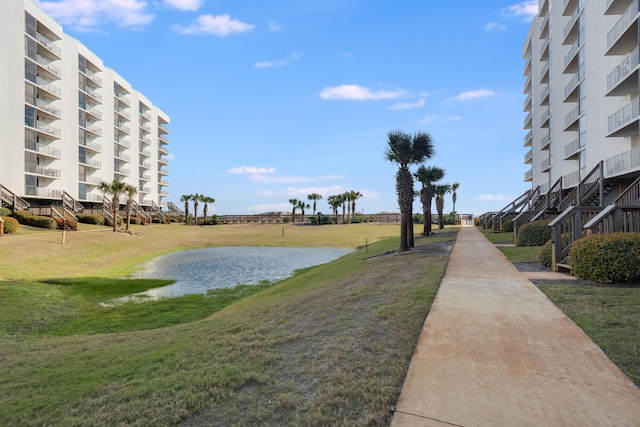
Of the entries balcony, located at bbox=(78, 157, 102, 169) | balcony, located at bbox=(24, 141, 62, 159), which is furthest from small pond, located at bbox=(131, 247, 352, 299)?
balcony, located at bbox=(78, 157, 102, 169)

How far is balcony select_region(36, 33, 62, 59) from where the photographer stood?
139ft

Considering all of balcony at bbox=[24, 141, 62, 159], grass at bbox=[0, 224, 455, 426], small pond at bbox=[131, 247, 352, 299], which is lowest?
small pond at bbox=[131, 247, 352, 299]

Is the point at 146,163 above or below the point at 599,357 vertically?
above

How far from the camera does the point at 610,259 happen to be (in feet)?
28.2

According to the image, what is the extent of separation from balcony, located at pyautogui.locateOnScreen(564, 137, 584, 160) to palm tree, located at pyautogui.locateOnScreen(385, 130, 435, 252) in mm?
17582

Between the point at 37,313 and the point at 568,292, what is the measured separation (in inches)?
597

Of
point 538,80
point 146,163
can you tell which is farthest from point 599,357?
point 146,163

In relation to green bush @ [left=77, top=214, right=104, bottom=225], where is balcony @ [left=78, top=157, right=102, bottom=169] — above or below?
above

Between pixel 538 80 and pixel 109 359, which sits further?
pixel 538 80

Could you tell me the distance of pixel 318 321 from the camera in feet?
19.7

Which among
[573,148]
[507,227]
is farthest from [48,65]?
[573,148]

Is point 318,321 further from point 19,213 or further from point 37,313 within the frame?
point 19,213

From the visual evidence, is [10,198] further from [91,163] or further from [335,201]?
[335,201]

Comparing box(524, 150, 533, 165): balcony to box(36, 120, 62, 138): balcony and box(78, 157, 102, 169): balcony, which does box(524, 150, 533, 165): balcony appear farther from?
box(78, 157, 102, 169): balcony
